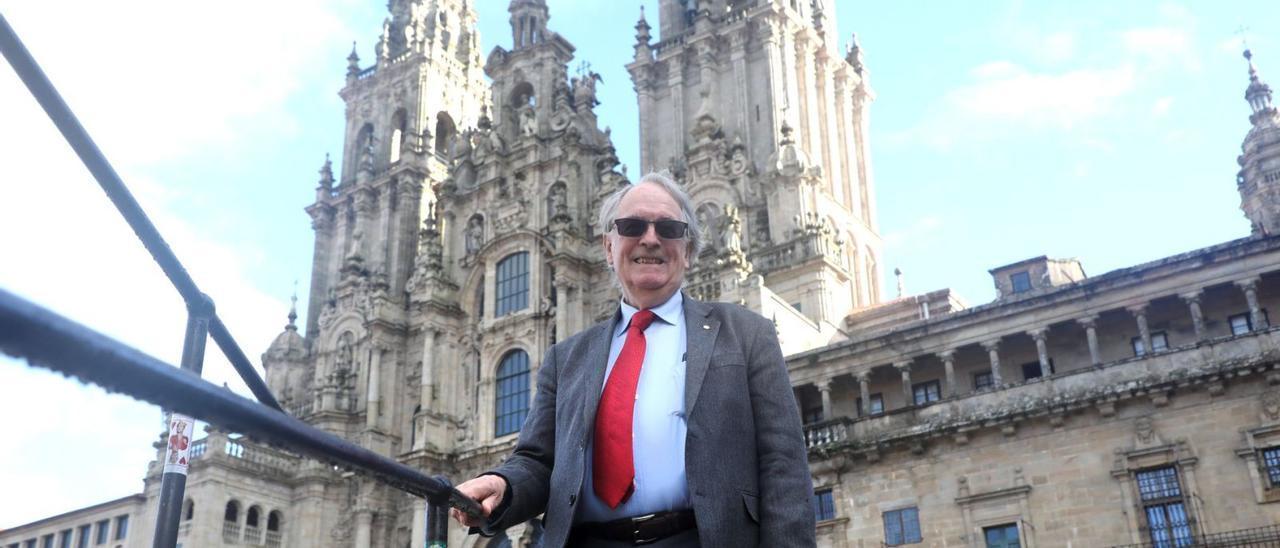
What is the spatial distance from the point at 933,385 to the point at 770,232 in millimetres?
10898

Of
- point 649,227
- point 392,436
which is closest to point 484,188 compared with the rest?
point 392,436

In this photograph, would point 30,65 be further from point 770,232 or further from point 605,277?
point 605,277

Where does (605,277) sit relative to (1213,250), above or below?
above

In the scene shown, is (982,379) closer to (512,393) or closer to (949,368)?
(949,368)

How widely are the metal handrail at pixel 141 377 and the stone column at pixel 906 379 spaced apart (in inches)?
979

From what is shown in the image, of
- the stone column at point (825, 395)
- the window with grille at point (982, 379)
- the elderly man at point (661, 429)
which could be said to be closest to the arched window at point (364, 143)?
the stone column at point (825, 395)

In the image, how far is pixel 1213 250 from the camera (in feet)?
79.0

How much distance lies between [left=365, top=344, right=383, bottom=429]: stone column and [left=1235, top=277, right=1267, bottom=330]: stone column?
1203 inches

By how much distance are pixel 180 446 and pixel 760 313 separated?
43.4 ft

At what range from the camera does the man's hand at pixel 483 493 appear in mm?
3670

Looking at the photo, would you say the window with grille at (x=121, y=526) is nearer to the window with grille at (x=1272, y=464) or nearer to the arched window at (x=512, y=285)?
the arched window at (x=512, y=285)

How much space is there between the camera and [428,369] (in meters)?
41.7

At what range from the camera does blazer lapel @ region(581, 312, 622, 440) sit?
4316 millimetres

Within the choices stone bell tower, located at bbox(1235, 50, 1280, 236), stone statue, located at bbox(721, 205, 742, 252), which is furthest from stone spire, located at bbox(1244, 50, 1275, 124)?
stone statue, located at bbox(721, 205, 742, 252)
